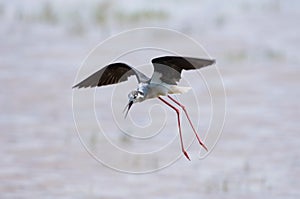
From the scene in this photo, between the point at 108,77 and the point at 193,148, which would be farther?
the point at 193,148

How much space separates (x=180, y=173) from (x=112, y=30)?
5891 mm

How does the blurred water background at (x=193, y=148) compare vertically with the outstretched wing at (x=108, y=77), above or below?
above

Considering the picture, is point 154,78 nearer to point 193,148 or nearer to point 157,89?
point 157,89

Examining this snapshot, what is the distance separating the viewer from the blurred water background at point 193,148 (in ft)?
28.1

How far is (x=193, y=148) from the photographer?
958cm

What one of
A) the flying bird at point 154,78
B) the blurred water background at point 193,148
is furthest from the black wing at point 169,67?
the blurred water background at point 193,148

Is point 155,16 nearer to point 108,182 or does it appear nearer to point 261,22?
point 261,22

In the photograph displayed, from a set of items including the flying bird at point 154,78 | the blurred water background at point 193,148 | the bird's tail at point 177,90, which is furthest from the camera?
the blurred water background at point 193,148

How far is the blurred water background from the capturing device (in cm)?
856

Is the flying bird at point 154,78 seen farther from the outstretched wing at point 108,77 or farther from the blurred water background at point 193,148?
the blurred water background at point 193,148

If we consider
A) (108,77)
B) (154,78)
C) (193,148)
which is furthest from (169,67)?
(193,148)

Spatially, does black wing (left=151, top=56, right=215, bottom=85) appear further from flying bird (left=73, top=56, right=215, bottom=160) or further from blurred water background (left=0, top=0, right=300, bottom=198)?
blurred water background (left=0, top=0, right=300, bottom=198)

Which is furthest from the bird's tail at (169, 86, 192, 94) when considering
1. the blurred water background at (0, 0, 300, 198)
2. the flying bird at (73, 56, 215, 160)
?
the blurred water background at (0, 0, 300, 198)

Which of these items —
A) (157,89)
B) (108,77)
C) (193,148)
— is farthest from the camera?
(193,148)
